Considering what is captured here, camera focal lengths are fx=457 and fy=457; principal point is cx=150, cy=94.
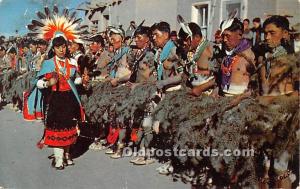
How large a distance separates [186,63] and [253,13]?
2.46 feet

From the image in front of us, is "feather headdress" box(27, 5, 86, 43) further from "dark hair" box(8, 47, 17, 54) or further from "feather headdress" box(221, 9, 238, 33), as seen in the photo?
"feather headdress" box(221, 9, 238, 33)

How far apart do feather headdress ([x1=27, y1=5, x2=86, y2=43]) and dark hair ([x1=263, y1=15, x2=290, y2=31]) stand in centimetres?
188

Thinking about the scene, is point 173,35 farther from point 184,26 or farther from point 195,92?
point 195,92

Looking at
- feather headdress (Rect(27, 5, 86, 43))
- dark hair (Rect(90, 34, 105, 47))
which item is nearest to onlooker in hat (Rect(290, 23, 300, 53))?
dark hair (Rect(90, 34, 105, 47))

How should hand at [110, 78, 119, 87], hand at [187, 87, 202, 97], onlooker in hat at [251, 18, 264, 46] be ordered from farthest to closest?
1. hand at [110, 78, 119, 87]
2. hand at [187, 87, 202, 97]
3. onlooker in hat at [251, 18, 264, 46]

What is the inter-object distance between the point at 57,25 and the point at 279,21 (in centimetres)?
220

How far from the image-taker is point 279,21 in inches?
137

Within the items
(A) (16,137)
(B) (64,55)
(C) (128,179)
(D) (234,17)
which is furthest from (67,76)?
(D) (234,17)

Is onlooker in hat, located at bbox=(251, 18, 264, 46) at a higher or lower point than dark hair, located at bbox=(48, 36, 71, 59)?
higher

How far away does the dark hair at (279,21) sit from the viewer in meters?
3.45

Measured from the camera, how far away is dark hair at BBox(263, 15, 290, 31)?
3453 millimetres

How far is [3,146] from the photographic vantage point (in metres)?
4.85

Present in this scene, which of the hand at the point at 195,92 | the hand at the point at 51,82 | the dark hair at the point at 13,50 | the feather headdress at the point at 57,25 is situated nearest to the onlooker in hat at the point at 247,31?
the hand at the point at 195,92

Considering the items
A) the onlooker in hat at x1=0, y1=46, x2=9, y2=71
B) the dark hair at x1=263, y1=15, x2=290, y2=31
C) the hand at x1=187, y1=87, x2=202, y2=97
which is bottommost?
the hand at x1=187, y1=87, x2=202, y2=97
